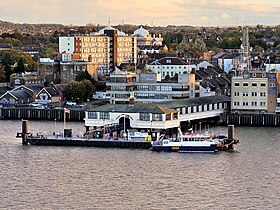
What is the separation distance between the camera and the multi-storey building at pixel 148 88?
4488 centimetres

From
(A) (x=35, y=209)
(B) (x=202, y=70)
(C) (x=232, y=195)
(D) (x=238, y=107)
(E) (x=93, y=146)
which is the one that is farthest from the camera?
(B) (x=202, y=70)

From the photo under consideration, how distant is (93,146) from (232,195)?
10127mm

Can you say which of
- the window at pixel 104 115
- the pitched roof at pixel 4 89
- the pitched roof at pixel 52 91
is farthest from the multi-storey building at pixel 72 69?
the window at pixel 104 115

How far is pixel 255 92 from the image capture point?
144ft

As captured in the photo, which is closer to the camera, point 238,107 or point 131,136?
point 131,136

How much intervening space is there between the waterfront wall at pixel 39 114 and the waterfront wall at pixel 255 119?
25.0 ft

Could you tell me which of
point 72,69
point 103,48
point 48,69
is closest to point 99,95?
point 72,69

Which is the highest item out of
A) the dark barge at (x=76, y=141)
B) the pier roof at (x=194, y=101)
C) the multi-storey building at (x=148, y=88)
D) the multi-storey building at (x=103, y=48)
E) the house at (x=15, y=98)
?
the multi-storey building at (x=103, y=48)

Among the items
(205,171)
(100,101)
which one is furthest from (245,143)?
(100,101)

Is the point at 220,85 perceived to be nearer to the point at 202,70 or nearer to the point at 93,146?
the point at 202,70

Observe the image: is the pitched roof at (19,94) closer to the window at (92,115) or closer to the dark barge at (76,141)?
the window at (92,115)

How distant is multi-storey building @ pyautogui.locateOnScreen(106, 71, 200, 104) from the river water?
1062cm

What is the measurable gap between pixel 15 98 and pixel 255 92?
1429cm

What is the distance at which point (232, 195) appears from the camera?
24.7 meters
